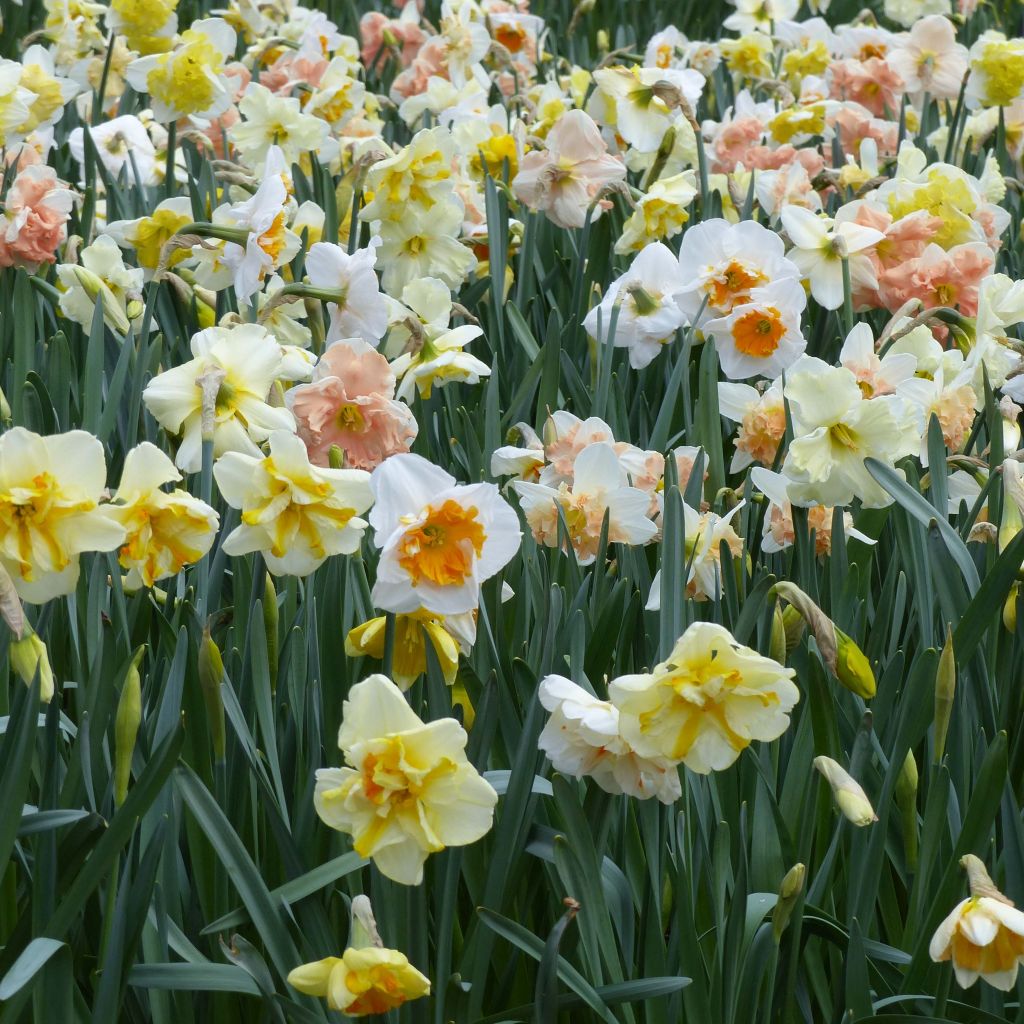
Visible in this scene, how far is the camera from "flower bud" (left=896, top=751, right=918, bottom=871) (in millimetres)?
1232

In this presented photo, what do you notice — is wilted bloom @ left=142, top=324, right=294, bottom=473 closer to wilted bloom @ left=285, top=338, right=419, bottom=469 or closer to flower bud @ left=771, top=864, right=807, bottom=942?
wilted bloom @ left=285, top=338, right=419, bottom=469

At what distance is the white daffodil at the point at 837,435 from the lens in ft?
4.51

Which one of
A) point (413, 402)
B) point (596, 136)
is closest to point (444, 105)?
point (596, 136)

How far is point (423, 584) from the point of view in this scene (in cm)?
104

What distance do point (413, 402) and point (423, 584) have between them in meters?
1.00

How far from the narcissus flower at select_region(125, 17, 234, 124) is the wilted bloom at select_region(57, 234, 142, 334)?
436 mm

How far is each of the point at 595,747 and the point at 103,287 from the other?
4.37 ft

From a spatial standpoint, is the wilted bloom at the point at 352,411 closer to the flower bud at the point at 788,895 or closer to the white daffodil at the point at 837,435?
the white daffodil at the point at 837,435

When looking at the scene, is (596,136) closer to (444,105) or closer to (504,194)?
(504,194)

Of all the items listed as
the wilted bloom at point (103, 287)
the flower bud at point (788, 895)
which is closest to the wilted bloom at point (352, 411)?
the flower bud at point (788, 895)

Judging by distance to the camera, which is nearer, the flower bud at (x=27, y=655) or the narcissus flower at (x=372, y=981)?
the narcissus flower at (x=372, y=981)

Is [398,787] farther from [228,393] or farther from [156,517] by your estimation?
[228,393]

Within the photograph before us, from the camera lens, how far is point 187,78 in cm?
259

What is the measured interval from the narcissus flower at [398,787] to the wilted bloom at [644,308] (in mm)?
1143
